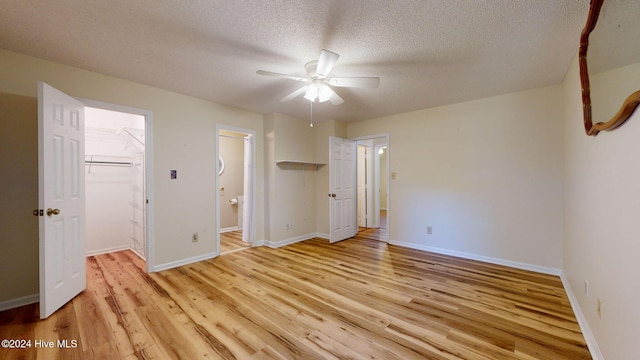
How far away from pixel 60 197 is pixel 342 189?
13.0ft

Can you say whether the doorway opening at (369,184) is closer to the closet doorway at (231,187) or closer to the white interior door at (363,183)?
the white interior door at (363,183)

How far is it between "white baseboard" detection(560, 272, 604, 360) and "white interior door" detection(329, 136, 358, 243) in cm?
317

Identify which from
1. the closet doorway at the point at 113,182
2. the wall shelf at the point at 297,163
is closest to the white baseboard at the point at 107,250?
the closet doorway at the point at 113,182

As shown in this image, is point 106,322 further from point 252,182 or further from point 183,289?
point 252,182

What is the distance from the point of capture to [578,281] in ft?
7.24

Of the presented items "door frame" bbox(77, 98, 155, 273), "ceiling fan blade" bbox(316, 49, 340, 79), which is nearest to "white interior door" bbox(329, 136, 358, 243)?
"ceiling fan blade" bbox(316, 49, 340, 79)

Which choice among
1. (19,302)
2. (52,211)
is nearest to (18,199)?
(52,211)

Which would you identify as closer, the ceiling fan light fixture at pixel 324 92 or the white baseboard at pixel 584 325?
the white baseboard at pixel 584 325

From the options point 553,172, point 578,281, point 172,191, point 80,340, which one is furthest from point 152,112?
point 553,172

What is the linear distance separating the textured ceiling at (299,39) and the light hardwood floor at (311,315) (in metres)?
2.37

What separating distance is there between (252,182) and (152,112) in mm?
1834

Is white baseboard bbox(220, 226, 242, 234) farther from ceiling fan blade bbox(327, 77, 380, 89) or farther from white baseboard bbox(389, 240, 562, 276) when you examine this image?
ceiling fan blade bbox(327, 77, 380, 89)

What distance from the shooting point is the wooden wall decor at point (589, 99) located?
3.77 ft

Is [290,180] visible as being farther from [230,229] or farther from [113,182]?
[113,182]
